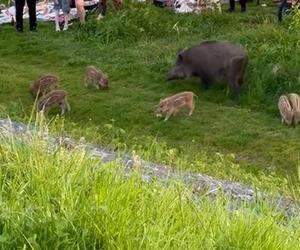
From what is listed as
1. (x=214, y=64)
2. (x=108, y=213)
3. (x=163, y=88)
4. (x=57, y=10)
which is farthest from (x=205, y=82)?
(x=108, y=213)

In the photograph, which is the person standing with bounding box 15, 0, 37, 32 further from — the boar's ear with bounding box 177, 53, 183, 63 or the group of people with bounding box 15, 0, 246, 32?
the boar's ear with bounding box 177, 53, 183, 63

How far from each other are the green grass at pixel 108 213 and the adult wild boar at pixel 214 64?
25.2 ft

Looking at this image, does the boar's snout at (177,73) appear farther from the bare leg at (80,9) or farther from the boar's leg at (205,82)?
the bare leg at (80,9)

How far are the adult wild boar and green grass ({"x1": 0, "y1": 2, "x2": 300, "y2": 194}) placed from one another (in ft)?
0.56

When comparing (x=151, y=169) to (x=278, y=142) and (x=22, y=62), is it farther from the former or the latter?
(x=22, y=62)

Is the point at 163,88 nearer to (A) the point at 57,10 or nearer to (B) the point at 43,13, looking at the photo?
(A) the point at 57,10

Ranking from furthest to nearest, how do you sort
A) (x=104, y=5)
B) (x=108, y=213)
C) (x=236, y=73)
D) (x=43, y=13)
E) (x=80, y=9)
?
(x=43, y=13) < (x=104, y=5) < (x=80, y=9) < (x=236, y=73) < (x=108, y=213)

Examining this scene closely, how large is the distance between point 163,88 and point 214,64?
0.92 m

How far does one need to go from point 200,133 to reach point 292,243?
6.72 metres

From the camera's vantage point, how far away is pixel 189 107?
11.6 m

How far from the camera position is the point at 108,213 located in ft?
13.1

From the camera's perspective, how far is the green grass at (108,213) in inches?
151

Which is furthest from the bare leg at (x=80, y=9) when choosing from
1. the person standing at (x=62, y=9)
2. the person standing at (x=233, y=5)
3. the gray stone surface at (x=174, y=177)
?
the gray stone surface at (x=174, y=177)

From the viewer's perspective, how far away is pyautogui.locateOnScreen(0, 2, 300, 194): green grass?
974 cm
